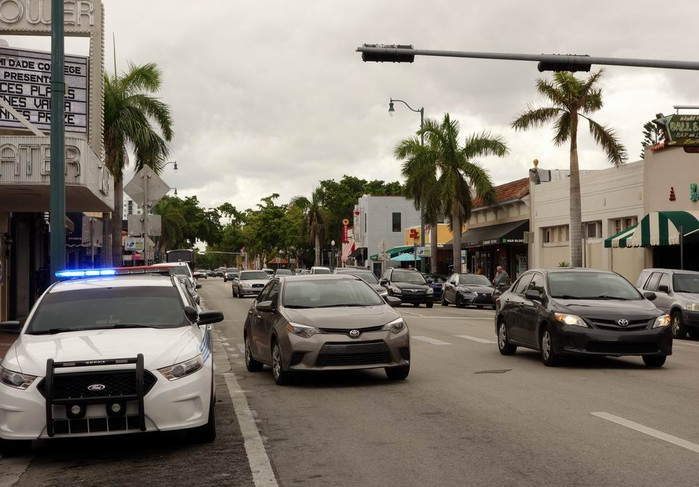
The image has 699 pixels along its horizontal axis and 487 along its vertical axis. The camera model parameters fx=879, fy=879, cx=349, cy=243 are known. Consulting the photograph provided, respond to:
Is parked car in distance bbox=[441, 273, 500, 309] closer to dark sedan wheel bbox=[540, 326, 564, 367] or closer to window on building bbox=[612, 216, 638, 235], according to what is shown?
window on building bbox=[612, 216, 638, 235]

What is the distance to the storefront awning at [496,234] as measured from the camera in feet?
158

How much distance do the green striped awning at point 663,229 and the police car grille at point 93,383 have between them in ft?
84.2

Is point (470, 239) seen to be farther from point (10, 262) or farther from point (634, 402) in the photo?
point (634, 402)

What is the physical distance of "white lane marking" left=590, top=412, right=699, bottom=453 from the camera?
24.7 feet

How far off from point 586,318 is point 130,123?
25.6 meters

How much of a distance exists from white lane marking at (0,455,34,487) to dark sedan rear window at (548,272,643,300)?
8.93 metres

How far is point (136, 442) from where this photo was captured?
8125 millimetres

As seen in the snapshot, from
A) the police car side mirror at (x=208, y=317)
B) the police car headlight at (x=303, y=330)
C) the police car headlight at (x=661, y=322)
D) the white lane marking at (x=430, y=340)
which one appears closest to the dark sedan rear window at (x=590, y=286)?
the police car headlight at (x=661, y=322)

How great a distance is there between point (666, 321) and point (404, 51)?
24.0ft

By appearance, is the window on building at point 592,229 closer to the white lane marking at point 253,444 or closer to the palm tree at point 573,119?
the palm tree at point 573,119

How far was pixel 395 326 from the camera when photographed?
38.6 feet

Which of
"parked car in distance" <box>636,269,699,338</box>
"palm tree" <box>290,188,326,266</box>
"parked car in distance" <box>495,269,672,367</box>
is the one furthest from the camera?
"palm tree" <box>290,188,326,266</box>

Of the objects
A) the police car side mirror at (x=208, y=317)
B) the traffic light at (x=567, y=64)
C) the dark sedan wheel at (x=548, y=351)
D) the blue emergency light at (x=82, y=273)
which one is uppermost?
the traffic light at (x=567, y=64)

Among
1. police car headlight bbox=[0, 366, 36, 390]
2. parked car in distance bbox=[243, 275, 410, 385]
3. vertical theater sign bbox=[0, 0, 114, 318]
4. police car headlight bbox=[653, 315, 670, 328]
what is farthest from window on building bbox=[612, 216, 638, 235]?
police car headlight bbox=[0, 366, 36, 390]
